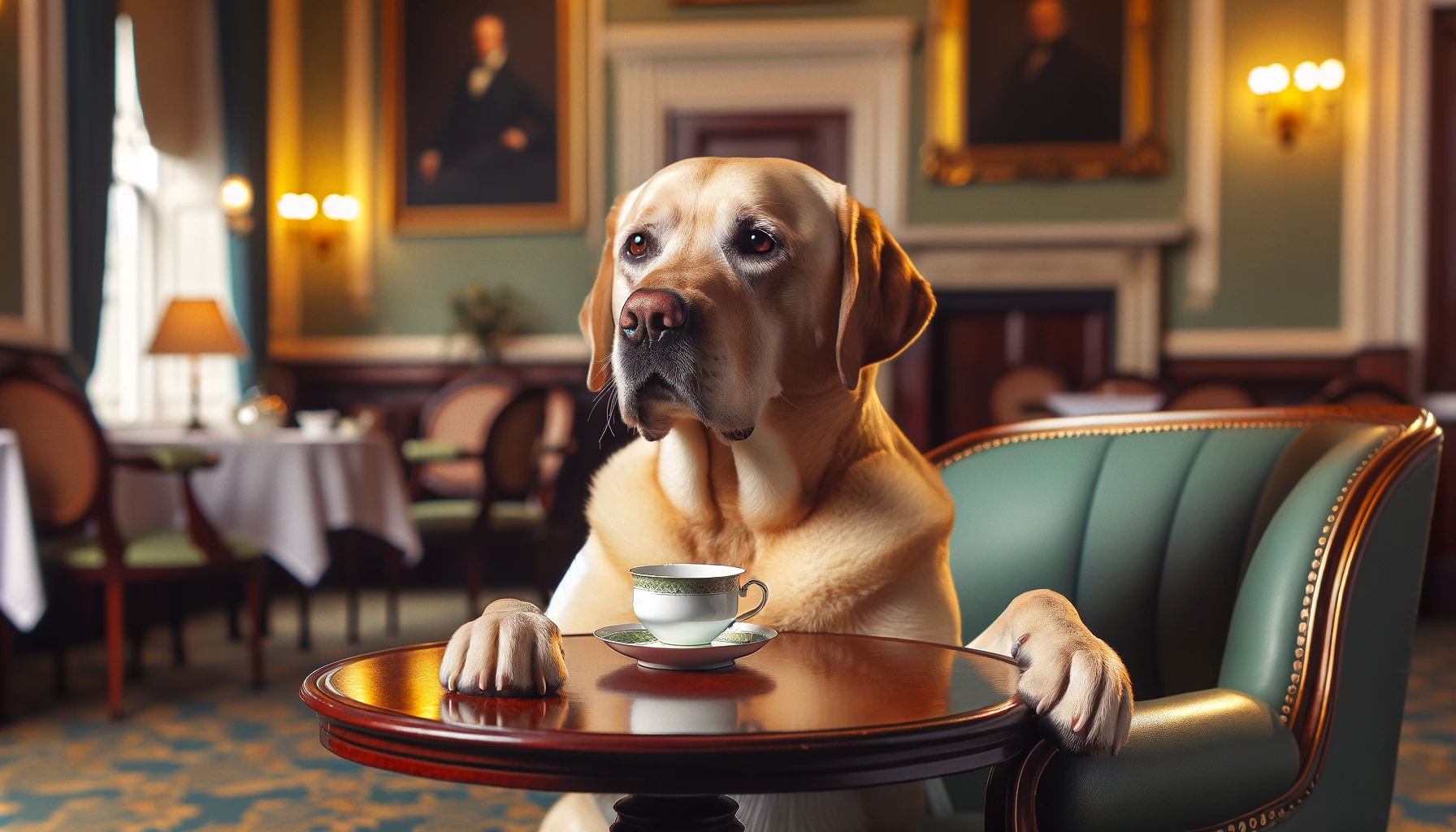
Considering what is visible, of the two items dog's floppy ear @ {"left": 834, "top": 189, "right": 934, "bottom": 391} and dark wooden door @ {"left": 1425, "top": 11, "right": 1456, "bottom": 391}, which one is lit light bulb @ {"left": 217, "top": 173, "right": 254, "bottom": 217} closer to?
dog's floppy ear @ {"left": 834, "top": 189, "right": 934, "bottom": 391}

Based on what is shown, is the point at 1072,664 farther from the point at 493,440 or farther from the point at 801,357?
the point at 493,440

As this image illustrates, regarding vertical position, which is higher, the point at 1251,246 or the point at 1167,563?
the point at 1251,246

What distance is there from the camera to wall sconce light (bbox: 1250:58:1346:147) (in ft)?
21.6

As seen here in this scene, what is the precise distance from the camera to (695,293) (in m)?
1.33

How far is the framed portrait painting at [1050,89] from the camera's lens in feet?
22.4

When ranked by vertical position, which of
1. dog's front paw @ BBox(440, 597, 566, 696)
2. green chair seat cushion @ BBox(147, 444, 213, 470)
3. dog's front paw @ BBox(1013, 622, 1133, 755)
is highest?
dog's front paw @ BBox(440, 597, 566, 696)

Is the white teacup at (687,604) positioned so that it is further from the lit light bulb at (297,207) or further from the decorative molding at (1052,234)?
the lit light bulb at (297,207)

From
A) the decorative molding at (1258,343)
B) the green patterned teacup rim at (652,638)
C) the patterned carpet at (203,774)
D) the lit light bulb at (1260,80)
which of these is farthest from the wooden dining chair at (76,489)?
the lit light bulb at (1260,80)

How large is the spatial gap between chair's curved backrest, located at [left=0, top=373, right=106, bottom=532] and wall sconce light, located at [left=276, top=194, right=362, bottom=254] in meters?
3.57

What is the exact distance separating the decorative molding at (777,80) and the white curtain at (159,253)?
2.27 m

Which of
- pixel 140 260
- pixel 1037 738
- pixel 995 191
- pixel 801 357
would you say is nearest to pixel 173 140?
pixel 140 260

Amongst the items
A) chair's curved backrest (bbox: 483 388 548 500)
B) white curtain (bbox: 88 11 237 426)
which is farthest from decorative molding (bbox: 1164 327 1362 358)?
white curtain (bbox: 88 11 237 426)

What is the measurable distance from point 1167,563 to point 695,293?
0.85m

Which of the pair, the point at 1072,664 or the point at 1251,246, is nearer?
the point at 1072,664
